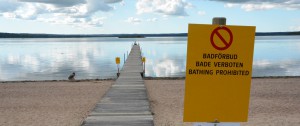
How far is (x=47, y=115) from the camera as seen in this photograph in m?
12.9

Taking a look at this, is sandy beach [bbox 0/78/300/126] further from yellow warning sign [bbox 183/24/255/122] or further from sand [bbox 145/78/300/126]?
yellow warning sign [bbox 183/24/255/122]

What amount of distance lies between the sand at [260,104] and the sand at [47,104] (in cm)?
326

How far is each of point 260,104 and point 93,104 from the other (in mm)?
8284

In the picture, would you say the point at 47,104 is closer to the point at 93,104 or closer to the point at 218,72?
the point at 93,104

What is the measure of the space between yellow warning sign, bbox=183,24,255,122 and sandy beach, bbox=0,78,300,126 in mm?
8428

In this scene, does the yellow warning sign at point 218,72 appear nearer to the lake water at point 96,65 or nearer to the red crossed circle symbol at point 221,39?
the red crossed circle symbol at point 221,39

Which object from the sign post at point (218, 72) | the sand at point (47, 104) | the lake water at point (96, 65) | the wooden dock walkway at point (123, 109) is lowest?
the lake water at point (96, 65)

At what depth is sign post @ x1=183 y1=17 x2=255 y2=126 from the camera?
285 cm

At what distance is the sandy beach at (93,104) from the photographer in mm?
11977

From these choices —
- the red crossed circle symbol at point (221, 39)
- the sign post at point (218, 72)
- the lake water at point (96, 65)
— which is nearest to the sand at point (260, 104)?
the sign post at point (218, 72)

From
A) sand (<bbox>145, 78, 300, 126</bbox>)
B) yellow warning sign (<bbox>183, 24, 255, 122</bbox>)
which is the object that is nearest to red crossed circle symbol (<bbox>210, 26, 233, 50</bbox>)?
yellow warning sign (<bbox>183, 24, 255, 122</bbox>)

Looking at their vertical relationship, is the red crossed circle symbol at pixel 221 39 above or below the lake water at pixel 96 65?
above

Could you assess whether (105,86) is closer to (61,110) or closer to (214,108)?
(61,110)

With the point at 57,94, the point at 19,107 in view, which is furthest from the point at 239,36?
the point at 57,94
